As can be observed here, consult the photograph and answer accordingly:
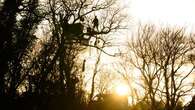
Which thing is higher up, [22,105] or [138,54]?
[138,54]

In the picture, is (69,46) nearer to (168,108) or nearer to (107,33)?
(107,33)

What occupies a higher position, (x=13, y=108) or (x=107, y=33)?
(x=107, y=33)

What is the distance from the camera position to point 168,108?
121 ft

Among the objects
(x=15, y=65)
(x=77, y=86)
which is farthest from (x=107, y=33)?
(x=15, y=65)

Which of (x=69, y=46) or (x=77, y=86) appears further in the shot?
(x=69, y=46)

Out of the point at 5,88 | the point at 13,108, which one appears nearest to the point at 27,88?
the point at 5,88

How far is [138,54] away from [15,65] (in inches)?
692

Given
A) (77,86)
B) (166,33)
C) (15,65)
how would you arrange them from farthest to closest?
(166,33)
(77,86)
(15,65)

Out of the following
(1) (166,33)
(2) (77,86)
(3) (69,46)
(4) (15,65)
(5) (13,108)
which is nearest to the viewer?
(5) (13,108)

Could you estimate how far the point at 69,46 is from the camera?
94.3 ft

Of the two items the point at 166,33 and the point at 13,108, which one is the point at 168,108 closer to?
the point at 166,33

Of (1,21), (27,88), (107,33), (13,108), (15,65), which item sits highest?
(107,33)

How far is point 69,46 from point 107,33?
136 inches

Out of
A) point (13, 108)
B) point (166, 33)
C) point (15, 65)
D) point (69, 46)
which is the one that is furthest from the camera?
point (166, 33)
